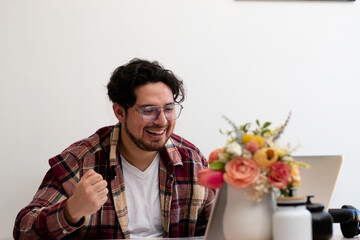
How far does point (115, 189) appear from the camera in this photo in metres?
1.88

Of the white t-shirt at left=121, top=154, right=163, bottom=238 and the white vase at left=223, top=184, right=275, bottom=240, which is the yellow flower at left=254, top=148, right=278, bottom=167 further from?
the white t-shirt at left=121, top=154, right=163, bottom=238

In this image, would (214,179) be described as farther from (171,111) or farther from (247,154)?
(171,111)

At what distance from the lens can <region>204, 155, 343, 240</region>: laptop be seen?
1371mm

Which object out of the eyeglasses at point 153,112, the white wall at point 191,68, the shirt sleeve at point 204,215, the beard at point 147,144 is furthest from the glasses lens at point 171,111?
the white wall at point 191,68

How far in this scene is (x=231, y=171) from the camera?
118 centimetres

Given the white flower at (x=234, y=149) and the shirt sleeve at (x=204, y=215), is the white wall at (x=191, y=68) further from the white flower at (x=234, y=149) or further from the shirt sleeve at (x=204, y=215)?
the white flower at (x=234, y=149)

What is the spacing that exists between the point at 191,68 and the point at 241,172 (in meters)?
1.27

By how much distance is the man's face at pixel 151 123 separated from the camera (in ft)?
6.21

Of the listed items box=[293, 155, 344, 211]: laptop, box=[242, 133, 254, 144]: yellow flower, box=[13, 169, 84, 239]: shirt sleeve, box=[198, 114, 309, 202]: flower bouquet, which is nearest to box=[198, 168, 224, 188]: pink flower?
box=[198, 114, 309, 202]: flower bouquet

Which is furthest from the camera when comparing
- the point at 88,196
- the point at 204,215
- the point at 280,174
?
the point at 204,215

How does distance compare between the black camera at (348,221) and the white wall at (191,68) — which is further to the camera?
the white wall at (191,68)

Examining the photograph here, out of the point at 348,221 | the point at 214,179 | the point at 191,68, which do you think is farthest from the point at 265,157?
the point at 191,68

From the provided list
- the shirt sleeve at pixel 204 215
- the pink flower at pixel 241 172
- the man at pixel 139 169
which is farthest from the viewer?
the shirt sleeve at pixel 204 215

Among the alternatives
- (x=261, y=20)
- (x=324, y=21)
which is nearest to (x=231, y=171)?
(x=261, y=20)
